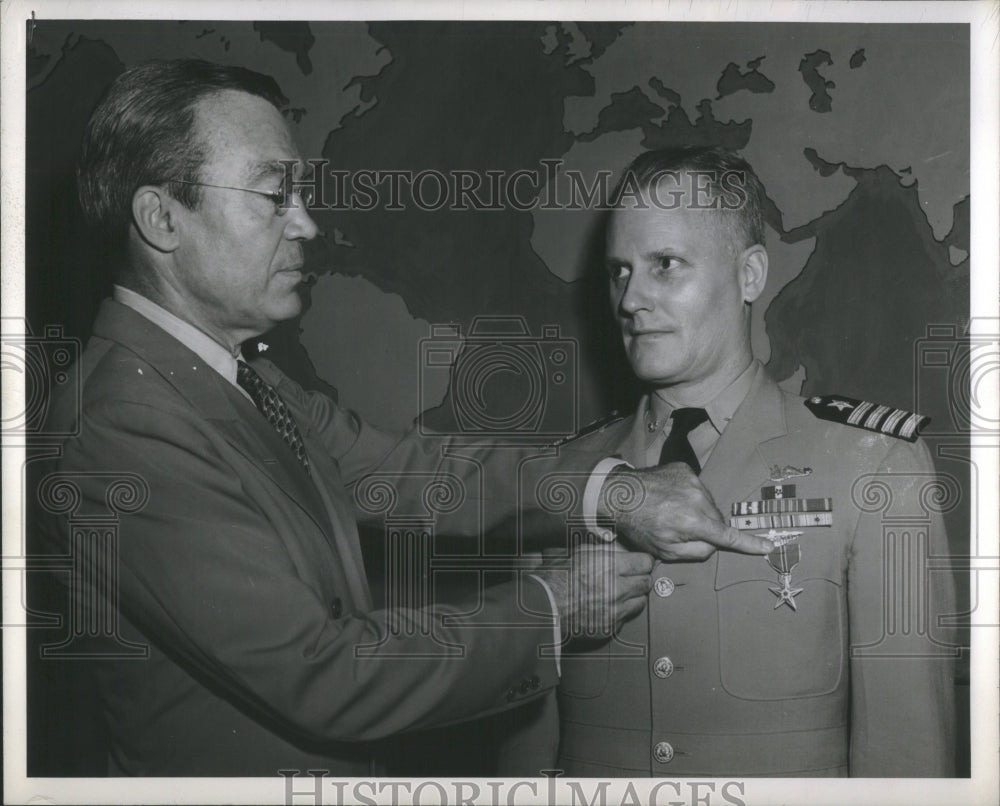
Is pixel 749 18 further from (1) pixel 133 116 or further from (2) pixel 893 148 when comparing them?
(1) pixel 133 116

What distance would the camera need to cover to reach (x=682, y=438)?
8.88ft

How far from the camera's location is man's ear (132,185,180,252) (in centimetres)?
265

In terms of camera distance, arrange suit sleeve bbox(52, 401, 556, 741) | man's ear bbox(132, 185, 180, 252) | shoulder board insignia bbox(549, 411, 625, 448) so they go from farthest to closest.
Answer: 1. shoulder board insignia bbox(549, 411, 625, 448)
2. man's ear bbox(132, 185, 180, 252)
3. suit sleeve bbox(52, 401, 556, 741)

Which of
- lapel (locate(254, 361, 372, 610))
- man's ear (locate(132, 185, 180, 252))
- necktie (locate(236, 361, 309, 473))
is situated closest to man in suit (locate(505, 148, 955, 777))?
lapel (locate(254, 361, 372, 610))

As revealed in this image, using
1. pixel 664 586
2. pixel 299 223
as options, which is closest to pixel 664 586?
pixel 664 586

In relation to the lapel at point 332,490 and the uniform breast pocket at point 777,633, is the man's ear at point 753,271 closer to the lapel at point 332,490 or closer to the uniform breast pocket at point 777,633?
the uniform breast pocket at point 777,633

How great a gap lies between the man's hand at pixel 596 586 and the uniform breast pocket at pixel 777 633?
0.21 metres

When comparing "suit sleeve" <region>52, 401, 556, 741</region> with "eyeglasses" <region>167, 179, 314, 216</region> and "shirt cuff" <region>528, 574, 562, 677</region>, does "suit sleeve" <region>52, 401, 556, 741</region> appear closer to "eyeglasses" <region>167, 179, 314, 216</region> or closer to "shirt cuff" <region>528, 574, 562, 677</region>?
"shirt cuff" <region>528, 574, 562, 677</region>

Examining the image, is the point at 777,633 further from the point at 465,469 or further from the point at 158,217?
the point at 158,217

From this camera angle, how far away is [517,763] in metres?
2.75

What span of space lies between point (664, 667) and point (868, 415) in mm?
850

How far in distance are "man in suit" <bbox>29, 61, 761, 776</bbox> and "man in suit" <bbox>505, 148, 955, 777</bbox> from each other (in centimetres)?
11

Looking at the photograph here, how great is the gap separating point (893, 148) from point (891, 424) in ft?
2.44

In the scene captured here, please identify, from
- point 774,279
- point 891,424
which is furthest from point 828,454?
point 774,279
